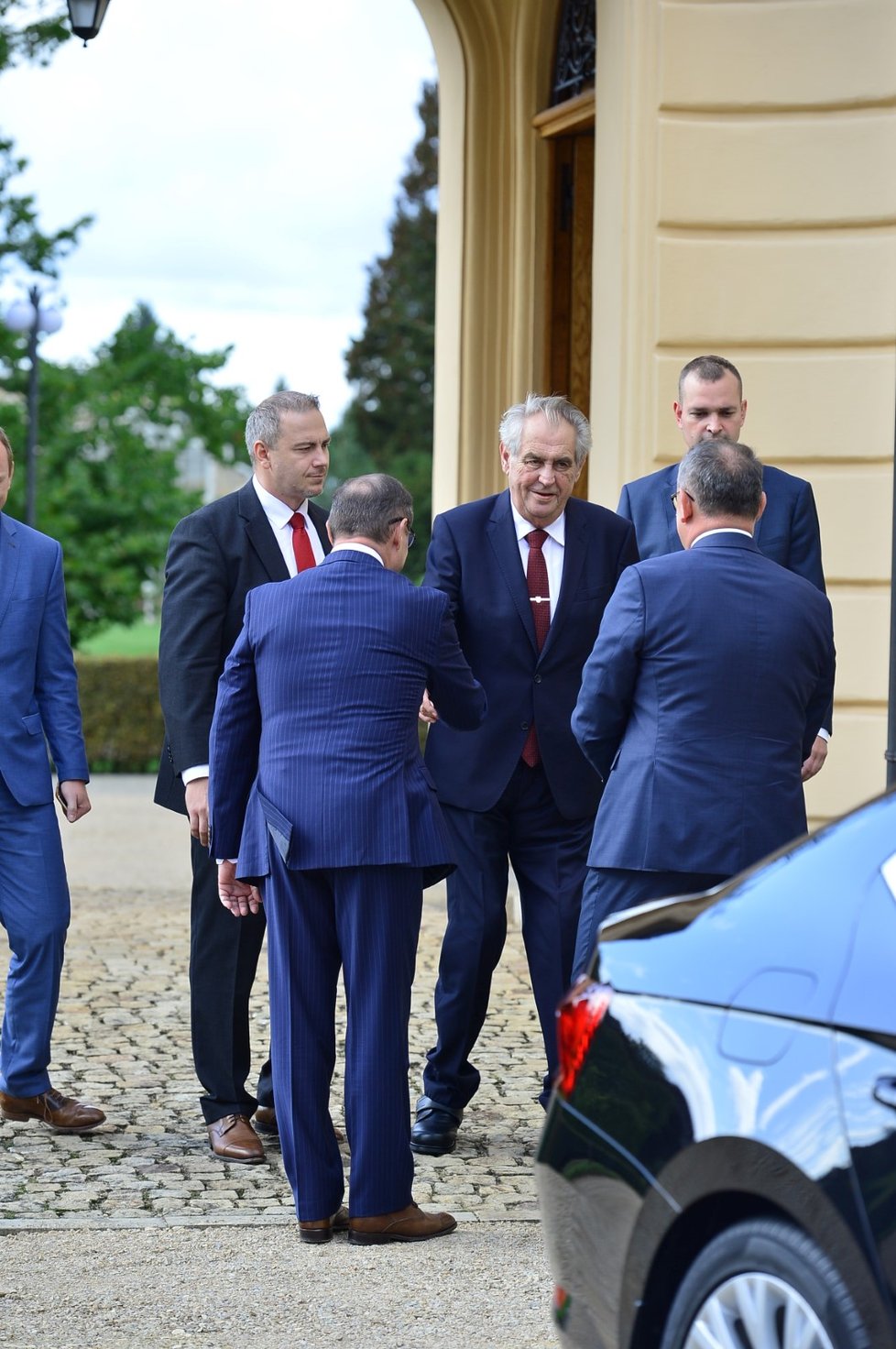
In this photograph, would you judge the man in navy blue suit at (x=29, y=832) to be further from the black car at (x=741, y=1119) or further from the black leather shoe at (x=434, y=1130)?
the black car at (x=741, y=1119)

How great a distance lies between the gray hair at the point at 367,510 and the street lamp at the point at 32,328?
1859 cm

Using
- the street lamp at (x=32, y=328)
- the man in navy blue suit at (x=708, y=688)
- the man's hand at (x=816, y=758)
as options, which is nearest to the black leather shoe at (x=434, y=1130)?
the man in navy blue suit at (x=708, y=688)

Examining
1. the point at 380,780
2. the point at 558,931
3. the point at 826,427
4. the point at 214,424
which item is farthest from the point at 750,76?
the point at 214,424

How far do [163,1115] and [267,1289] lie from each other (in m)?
1.67

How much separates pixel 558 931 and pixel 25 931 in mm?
1627

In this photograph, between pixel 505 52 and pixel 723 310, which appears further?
pixel 505 52

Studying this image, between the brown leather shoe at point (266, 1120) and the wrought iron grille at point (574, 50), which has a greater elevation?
the wrought iron grille at point (574, 50)

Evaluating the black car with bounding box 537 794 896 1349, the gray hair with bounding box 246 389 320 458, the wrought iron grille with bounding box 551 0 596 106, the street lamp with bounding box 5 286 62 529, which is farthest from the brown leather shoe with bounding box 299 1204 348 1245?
the street lamp with bounding box 5 286 62 529

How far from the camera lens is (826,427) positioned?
8.12 metres

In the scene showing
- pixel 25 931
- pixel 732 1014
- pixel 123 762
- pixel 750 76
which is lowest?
pixel 123 762

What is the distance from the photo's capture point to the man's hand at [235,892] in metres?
4.70

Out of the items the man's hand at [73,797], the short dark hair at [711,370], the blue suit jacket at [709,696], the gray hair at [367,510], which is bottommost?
the man's hand at [73,797]

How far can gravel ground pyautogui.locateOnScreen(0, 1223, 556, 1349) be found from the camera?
389 cm

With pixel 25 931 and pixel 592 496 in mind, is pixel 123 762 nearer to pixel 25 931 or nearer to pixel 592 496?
pixel 592 496
